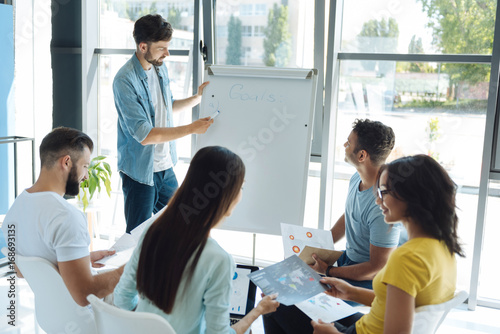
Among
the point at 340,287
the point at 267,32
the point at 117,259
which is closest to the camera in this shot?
the point at 340,287

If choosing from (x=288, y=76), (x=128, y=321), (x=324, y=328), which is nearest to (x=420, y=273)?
(x=324, y=328)

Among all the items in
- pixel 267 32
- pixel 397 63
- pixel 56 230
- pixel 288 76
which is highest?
pixel 267 32

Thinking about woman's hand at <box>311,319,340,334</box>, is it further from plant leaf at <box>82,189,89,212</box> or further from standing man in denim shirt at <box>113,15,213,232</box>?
plant leaf at <box>82,189,89,212</box>

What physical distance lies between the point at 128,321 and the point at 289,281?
27.3 inches

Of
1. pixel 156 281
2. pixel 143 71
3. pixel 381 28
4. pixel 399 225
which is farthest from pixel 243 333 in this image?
pixel 381 28

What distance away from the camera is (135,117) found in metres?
2.72

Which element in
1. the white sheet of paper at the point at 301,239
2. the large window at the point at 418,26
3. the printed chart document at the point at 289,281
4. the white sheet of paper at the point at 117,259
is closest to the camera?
the printed chart document at the point at 289,281

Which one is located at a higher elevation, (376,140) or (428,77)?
(428,77)

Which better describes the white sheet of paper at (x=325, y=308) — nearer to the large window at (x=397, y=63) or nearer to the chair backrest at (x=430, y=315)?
the chair backrest at (x=430, y=315)

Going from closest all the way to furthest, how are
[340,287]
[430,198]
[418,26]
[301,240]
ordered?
[430,198]
[340,287]
[301,240]
[418,26]

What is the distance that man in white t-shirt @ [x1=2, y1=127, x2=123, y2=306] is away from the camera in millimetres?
1641

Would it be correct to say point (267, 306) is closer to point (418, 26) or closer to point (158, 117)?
point (158, 117)

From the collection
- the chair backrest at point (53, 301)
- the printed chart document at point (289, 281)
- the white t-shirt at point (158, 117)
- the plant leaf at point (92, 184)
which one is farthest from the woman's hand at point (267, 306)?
the plant leaf at point (92, 184)

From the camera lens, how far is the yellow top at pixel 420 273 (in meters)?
1.33
